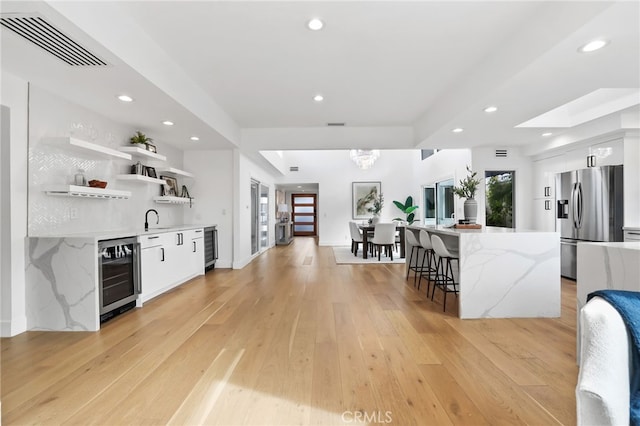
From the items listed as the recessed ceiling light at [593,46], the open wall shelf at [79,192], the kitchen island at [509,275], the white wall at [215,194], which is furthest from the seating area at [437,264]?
the open wall shelf at [79,192]

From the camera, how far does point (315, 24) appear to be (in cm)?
254

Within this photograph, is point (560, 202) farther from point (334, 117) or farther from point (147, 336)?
point (147, 336)

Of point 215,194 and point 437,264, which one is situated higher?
point 215,194

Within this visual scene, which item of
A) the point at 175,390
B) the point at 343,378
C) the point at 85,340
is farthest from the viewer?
the point at 85,340

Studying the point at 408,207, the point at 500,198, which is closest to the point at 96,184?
the point at 500,198

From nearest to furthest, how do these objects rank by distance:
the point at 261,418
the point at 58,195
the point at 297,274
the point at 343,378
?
the point at 261,418
the point at 343,378
the point at 58,195
the point at 297,274

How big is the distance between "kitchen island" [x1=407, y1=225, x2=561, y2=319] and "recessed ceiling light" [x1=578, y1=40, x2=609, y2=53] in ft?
5.56

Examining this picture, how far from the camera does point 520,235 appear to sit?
319cm

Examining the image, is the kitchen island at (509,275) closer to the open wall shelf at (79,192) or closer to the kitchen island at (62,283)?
the kitchen island at (62,283)

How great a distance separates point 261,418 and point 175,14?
9.59ft

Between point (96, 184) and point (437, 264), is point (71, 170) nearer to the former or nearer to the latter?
point (96, 184)

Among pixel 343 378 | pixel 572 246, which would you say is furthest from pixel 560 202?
pixel 343 378

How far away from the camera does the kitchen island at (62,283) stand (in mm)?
2879

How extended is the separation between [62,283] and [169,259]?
138cm
